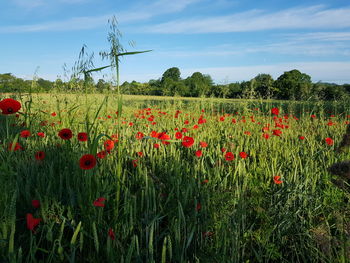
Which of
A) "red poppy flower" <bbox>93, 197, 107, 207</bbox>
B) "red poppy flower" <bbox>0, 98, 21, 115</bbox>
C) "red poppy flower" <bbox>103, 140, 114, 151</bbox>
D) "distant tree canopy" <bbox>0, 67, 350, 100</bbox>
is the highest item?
"distant tree canopy" <bbox>0, 67, 350, 100</bbox>

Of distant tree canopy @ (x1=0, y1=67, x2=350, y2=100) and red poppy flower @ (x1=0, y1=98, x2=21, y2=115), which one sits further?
distant tree canopy @ (x1=0, y1=67, x2=350, y2=100)

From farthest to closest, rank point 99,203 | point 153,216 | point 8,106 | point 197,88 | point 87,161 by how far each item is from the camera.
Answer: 1. point 197,88
2. point 8,106
3. point 153,216
4. point 87,161
5. point 99,203

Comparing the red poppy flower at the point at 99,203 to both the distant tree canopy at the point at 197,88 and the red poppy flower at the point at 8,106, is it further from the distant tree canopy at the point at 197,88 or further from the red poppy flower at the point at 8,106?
the red poppy flower at the point at 8,106

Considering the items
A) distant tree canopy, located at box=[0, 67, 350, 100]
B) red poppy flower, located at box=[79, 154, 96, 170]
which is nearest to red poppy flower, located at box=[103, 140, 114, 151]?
distant tree canopy, located at box=[0, 67, 350, 100]

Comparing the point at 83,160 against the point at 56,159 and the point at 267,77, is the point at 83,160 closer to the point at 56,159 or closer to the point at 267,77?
the point at 56,159

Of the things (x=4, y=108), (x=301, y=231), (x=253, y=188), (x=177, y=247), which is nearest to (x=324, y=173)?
(x=253, y=188)

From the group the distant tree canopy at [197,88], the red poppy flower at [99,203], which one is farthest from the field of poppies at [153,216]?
the distant tree canopy at [197,88]

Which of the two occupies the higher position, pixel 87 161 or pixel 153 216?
pixel 87 161

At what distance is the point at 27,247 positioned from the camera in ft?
4.08

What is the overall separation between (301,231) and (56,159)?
184cm

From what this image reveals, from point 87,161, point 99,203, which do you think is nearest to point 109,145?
point 87,161

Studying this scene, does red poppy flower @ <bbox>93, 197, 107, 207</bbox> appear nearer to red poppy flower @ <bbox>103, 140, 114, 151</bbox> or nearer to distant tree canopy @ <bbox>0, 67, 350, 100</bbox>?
distant tree canopy @ <bbox>0, 67, 350, 100</bbox>

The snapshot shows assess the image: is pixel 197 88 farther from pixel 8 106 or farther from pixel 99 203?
pixel 99 203

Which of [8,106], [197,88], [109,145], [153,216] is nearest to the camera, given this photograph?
[153,216]
